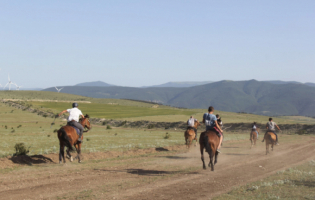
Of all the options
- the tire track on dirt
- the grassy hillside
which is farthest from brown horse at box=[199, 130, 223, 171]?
the grassy hillside

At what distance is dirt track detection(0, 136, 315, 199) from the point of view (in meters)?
10.2

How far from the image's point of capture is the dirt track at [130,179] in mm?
10242

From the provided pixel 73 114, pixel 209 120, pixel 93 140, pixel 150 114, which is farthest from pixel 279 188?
pixel 150 114

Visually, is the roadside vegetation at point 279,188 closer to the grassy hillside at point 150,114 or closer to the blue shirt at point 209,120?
the blue shirt at point 209,120

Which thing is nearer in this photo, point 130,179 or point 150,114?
point 130,179

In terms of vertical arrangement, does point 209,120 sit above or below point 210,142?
above

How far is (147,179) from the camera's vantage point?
12.6 meters

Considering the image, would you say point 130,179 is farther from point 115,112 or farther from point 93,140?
point 115,112

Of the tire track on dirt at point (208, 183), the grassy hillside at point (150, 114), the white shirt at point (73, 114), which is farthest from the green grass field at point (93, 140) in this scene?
the grassy hillside at point (150, 114)

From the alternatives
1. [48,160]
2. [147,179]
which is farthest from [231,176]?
[48,160]

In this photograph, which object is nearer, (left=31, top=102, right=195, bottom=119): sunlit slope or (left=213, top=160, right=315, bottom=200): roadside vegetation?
(left=213, top=160, right=315, bottom=200): roadside vegetation

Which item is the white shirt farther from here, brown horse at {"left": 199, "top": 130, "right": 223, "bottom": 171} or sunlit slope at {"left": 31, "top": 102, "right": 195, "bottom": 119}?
sunlit slope at {"left": 31, "top": 102, "right": 195, "bottom": 119}

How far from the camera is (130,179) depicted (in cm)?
1254

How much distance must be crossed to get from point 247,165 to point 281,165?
1898 millimetres
